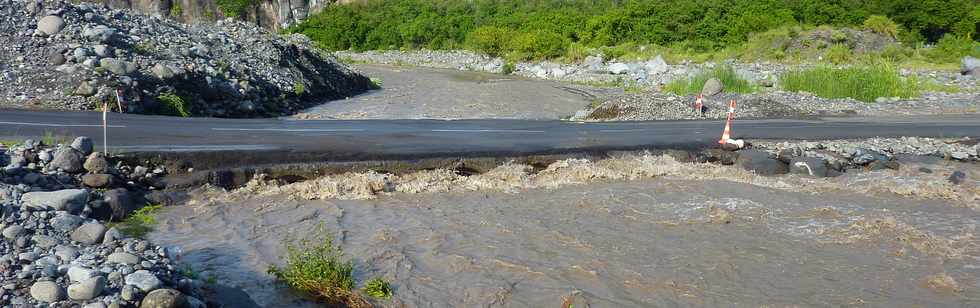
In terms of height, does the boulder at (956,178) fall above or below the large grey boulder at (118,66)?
below

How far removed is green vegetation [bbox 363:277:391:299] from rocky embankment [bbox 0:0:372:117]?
12051 millimetres

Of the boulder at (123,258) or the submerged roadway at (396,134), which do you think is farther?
the submerged roadway at (396,134)

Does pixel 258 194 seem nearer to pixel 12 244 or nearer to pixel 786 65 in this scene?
pixel 12 244

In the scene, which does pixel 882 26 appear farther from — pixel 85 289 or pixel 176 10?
pixel 176 10

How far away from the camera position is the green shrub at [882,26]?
4362 cm

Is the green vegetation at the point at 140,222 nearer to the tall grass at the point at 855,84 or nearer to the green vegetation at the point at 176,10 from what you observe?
the tall grass at the point at 855,84

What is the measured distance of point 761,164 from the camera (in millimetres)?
13547

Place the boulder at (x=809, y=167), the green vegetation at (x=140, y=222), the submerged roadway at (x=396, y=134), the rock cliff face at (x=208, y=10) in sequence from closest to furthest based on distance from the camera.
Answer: the green vegetation at (x=140, y=222), the submerged roadway at (x=396, y=134), the boulder at (x=809, y=167), the rock cliff face at (x=208, y=10)

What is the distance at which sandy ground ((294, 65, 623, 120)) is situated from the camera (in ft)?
75.5

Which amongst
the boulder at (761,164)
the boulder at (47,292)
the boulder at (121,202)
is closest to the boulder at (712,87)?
the boulder at (761,164)

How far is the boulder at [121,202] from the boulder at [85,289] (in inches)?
173

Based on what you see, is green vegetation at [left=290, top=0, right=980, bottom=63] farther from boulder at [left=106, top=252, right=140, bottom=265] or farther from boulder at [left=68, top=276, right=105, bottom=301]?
boulder at [left=68, top=276, right=105, bottom=301]

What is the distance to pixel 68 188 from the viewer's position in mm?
9812

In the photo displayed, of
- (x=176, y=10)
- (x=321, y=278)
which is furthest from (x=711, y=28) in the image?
(x=176, y=10)
